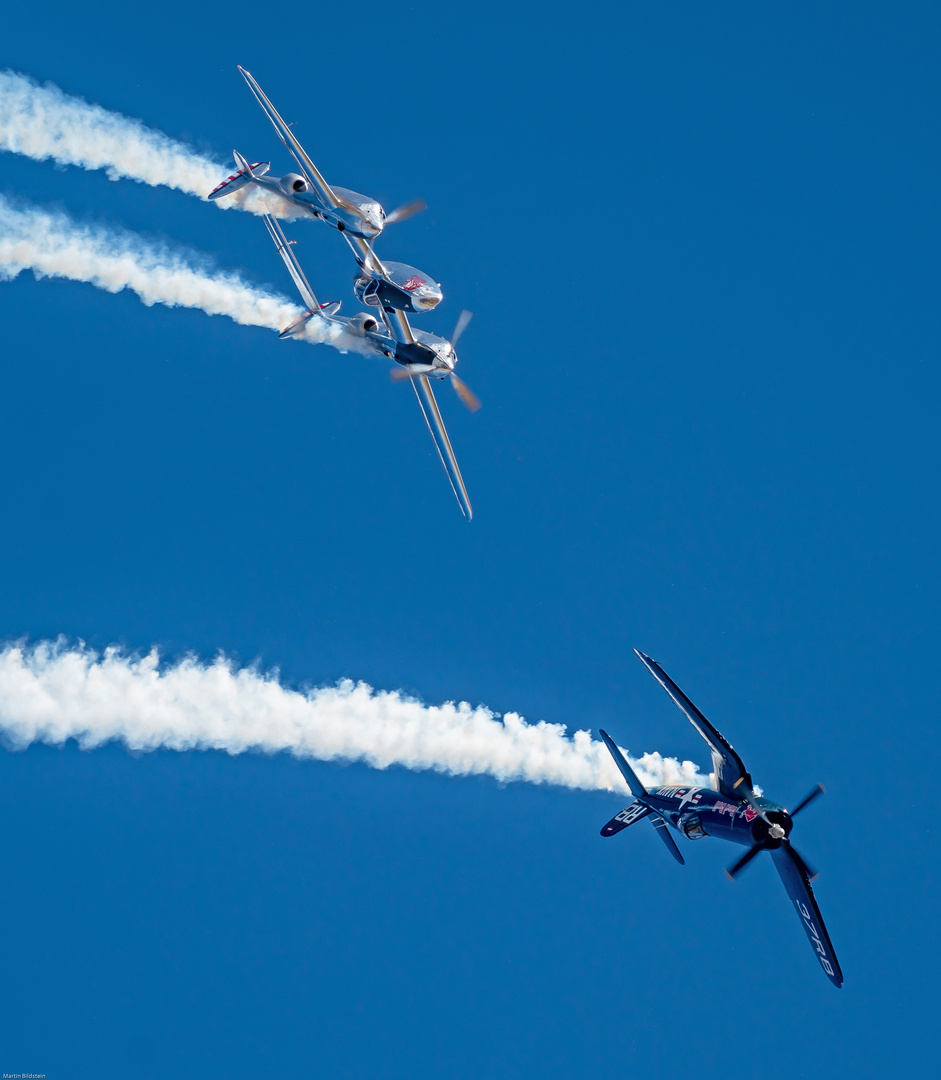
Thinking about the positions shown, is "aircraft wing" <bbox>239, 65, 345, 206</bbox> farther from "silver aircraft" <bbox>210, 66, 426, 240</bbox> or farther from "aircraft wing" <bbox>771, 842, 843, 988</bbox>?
"aircraft wing" <bbox>771, 842, 843, 988</bbox>

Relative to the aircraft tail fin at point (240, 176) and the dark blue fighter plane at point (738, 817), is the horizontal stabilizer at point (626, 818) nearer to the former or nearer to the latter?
the dark blue fighter plane at point (738, 817)

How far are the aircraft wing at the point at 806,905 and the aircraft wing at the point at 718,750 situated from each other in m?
3.22

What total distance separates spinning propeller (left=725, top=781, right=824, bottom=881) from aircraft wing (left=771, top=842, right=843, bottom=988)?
0.04 meters

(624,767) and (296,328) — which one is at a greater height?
(296,328)

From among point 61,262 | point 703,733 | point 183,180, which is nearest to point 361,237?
point 183,180

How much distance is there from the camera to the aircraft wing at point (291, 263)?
145ft

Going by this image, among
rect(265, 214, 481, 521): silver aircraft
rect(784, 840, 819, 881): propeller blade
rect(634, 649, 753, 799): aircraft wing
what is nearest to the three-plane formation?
rect(265, 214, 481, 521): silver aircraft

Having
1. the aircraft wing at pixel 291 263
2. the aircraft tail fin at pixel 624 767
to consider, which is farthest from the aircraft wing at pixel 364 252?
the aircraft tail fin at pixel 624 767

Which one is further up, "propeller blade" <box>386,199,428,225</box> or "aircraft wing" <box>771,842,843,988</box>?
"propeller blade" <box>386,199,428,225</box>

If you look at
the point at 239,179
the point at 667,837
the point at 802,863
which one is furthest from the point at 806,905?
the point at 239,179

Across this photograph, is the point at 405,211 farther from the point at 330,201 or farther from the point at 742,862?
the point at 742,862

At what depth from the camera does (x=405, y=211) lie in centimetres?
4109

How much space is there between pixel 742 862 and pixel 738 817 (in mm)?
2554

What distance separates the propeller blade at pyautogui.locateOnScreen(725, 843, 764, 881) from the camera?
37.0 m
